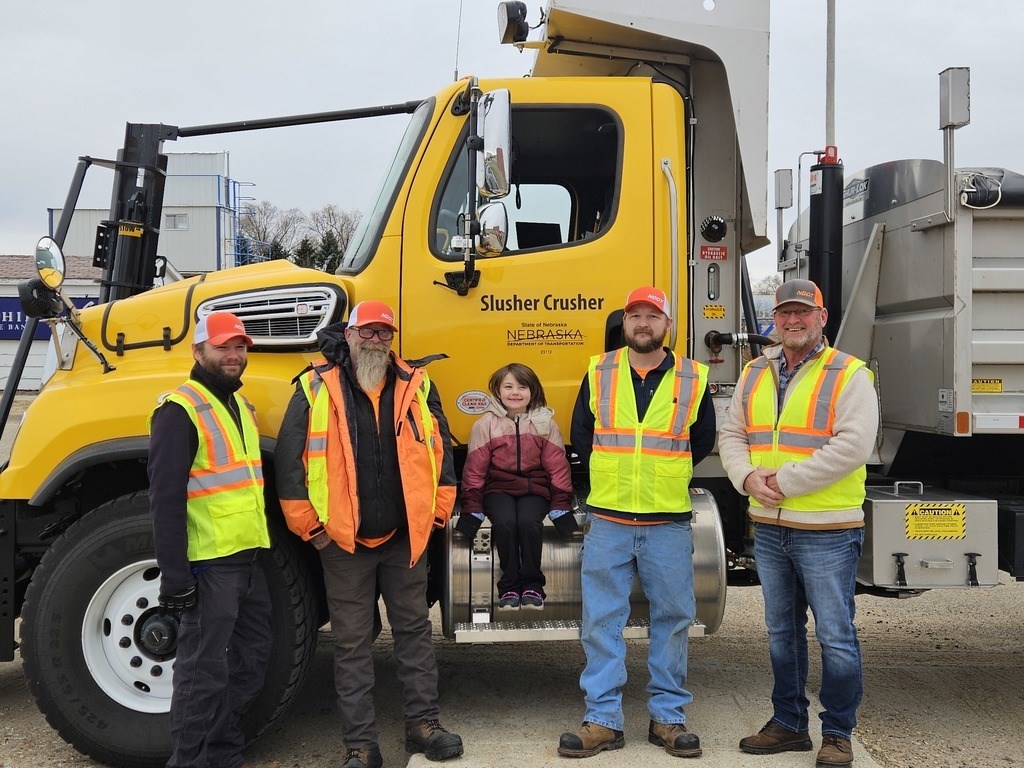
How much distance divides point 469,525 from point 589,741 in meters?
1.04

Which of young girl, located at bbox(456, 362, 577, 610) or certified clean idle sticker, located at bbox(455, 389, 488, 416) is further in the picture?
certified clean idle sticker, located at bbox(455, 389, 488, 416)

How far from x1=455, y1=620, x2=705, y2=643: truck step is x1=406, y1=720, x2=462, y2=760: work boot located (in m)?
0.38

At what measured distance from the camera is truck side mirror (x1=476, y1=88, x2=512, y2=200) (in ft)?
12.4

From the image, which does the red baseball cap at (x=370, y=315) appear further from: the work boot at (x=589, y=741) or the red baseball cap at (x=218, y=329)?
the work boot at (x=589, y=741)

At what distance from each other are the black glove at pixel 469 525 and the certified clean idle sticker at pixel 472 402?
0.48 m

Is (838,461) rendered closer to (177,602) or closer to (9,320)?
(177,602)

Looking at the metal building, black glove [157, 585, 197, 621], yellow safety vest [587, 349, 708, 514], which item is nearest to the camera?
black glove [157, 585, 197, 621]

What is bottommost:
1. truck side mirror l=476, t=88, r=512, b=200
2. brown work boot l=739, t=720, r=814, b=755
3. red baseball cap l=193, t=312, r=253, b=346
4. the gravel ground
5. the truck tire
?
the gravel ground

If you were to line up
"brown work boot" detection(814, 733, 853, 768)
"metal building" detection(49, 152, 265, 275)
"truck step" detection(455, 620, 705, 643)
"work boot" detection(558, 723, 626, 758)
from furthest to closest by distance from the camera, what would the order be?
1. "metal building" detection(49, 152, 265, 275)
2. "truck step" detection(455, 620, 705, 643)
3. "work boot" detection(558, 723, 626, 758)
4. "brown work boot" detection(814, 733, 853, 768)

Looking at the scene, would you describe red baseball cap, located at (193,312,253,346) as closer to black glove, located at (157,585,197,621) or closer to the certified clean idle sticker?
black glove, located at (157,585,197,621)

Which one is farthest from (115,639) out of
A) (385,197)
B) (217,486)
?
(385,197)

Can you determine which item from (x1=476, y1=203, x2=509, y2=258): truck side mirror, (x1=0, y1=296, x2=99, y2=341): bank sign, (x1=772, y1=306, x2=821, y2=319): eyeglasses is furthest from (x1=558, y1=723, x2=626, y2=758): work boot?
(x1=0, y1=296, x2=99, y2=341): bank sign

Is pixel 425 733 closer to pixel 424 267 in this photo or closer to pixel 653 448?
pixel 653 448

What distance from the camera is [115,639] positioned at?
4004mm
